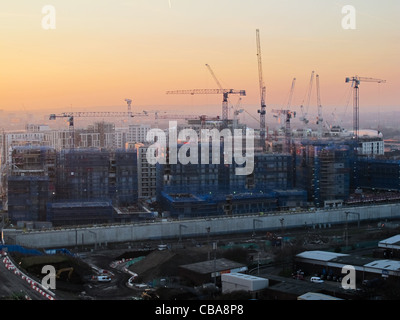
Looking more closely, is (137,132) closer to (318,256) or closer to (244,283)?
(318,256)

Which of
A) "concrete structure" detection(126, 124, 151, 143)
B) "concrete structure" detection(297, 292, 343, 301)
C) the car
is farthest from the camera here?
"concrete structure" detection(126, 124, 151, 143)

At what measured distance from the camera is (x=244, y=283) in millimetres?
5312

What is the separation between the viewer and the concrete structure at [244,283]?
Result: 5.27 m

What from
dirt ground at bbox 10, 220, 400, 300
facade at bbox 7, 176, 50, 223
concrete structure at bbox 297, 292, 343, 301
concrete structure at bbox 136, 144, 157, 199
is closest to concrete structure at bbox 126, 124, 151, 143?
concrete structure at bbox 136, 144, 157, 199

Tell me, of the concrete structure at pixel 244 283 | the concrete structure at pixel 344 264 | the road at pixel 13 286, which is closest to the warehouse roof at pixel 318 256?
the concrete structure at pixel 344 264

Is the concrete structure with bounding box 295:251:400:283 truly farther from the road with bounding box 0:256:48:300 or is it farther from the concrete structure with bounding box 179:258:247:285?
the road with bounding box 0:256:48:300

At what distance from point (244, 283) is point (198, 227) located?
4.52 metres

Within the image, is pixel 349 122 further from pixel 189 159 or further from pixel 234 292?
pixel 234 292

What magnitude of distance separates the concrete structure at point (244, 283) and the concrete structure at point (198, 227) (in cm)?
357

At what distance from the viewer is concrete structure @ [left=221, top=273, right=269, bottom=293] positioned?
5.27 m

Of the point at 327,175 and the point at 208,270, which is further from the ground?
the point at 327,175

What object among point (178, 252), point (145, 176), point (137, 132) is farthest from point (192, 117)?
point (178, 252)

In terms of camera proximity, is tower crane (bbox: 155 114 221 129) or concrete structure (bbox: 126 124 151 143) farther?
concrete structure (bbox: 126 124 151 143)

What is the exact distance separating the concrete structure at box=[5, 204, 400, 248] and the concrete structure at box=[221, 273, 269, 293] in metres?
3.57
